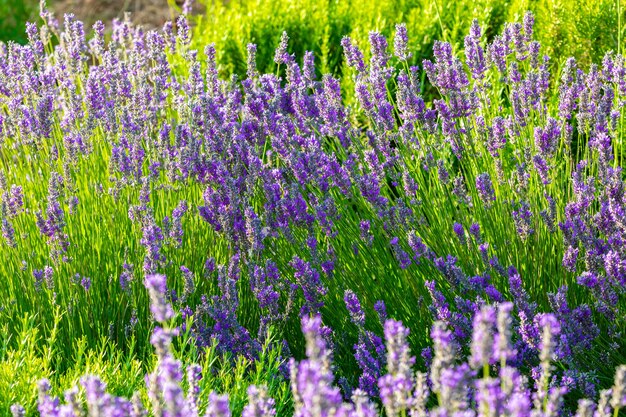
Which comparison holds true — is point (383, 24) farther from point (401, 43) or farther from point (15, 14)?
point (15, 14)

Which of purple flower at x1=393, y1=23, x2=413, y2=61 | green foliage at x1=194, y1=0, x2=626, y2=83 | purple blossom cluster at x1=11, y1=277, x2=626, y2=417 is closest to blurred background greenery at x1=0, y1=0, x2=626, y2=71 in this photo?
green foliage at x1=194, y1=0, x2=626, y2=83

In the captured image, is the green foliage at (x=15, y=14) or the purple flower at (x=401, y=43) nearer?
the purple flower at (x=401, y=43)

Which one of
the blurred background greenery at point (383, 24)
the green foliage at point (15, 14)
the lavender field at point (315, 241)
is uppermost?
the green foliage at point (15, 14)

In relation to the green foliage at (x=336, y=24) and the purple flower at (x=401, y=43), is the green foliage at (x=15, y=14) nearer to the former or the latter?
the green foliage at (x=336, y=24)

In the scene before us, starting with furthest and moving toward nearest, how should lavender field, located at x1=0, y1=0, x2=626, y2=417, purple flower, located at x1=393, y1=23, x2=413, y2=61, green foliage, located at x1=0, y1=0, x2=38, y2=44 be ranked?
green foliage, located at x1=0, y1=0, x2=38, y2=44 → purple flower, located at x1=393, y1=23, x2=413, y2=61 → lavender field, located at x1=0, y1=0, x2=626, y2=417

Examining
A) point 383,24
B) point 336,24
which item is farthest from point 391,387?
point 336,24

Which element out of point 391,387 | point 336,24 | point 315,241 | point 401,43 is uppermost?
point 336,24

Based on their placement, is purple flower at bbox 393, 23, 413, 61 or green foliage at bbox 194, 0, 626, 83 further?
green foliage at bbox 194, 0, 626, 83

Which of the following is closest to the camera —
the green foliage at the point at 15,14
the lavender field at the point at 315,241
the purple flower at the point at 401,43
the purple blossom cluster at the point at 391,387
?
the purple blossom cluster at the point at 391,387

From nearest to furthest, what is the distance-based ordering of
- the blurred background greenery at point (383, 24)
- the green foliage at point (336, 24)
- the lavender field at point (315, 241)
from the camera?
the lavender field at point (315, 241)
the blurred background greenery at point (383, 24)
the green foliage at point (336, 24)

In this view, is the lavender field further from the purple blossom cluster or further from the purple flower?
the purple blossom cluster

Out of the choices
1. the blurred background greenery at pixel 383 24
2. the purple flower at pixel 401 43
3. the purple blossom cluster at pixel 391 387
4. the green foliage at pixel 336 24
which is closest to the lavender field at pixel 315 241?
the purple flower at pixel 401 43

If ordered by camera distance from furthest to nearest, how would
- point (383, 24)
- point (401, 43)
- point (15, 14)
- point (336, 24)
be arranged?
1. point (15, 14)
2. point (336, 24)
3. point (383, 24)
4. point (401, 43)

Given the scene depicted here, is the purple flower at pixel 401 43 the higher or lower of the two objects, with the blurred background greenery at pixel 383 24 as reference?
lower
